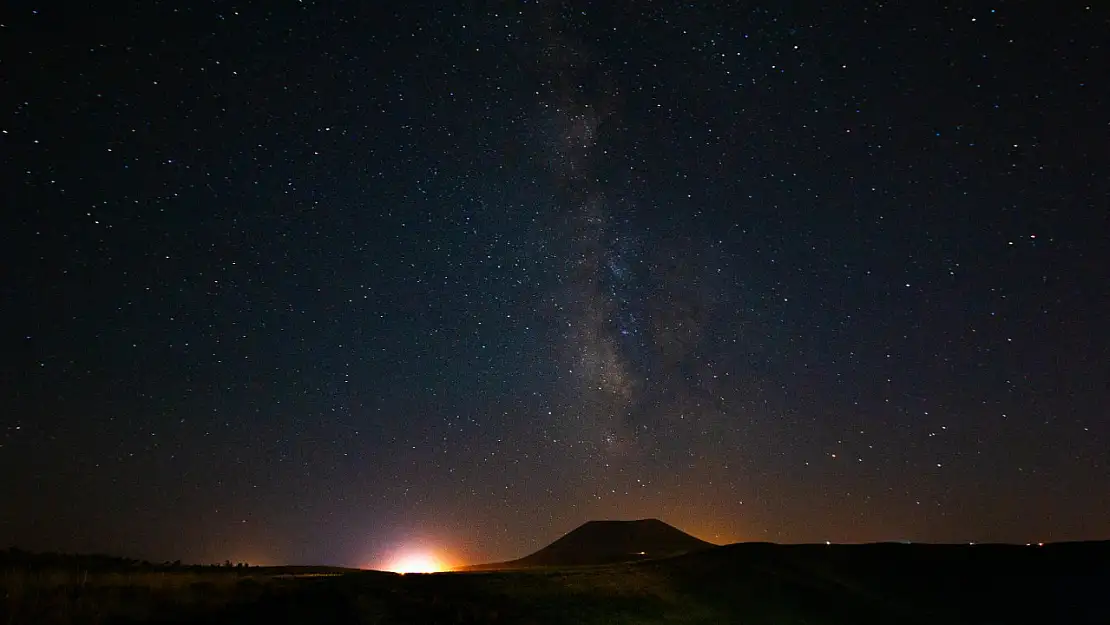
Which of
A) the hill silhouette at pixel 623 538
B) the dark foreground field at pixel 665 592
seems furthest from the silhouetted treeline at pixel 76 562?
the hill silhouette at pixel 623 538

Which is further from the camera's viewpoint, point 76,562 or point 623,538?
point 623,538

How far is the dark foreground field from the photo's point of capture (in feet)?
55.7

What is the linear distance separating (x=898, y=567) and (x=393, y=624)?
29448mm

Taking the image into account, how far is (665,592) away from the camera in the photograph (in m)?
25.5

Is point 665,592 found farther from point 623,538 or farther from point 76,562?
point 623,538

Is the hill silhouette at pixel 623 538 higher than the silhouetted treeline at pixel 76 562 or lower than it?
higher

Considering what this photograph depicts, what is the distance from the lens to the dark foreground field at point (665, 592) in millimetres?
16984

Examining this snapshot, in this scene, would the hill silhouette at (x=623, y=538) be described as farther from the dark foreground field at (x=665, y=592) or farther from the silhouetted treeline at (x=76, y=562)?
the silhouetted treeline at (x=76, y=562)

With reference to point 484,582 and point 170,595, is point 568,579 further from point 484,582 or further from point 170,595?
point 170,595

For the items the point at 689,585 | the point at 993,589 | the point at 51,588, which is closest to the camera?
the point at 51,588

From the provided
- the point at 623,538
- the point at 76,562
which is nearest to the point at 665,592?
the point at 76,562

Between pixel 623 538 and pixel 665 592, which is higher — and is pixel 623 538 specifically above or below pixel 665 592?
above

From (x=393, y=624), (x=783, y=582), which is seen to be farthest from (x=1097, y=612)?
(x=393, y=624)

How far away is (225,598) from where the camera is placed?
18.1 m
